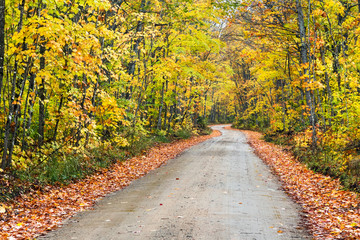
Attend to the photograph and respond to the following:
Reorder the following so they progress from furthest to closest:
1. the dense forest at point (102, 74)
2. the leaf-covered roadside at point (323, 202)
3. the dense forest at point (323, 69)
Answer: the dense forest at point (323, 69) → the dense forest at point (102, 74) → the leaf-covered roadside at point (323, 202)

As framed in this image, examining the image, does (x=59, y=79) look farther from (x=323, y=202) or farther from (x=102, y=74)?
(x=323, y=202)

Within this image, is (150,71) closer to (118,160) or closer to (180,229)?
(118,160)

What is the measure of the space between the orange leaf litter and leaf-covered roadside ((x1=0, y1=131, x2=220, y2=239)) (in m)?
5.00

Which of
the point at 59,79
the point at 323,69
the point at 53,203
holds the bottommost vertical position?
the point at 53,203

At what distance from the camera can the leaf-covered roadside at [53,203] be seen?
18.9 feet

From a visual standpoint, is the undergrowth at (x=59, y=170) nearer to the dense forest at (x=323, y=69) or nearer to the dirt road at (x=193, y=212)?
the dirt road at (x=193, y=212)

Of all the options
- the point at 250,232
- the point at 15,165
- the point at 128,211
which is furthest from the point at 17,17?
the point at 250,232

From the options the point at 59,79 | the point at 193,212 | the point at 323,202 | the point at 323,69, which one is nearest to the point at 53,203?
the point at 193,212

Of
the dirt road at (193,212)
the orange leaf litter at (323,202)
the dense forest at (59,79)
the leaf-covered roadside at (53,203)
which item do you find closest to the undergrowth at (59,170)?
the dense forest at (59,79)

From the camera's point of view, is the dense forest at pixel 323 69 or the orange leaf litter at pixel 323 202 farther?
the dense forest at pixel 323 69

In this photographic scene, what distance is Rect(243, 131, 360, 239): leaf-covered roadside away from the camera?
18.8 ft

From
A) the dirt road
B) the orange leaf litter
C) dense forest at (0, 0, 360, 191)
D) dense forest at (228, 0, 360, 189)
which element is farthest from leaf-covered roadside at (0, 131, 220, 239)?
dense forest at (228, 0, 360, 189)

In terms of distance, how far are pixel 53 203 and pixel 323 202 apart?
21.5ft

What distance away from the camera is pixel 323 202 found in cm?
776
